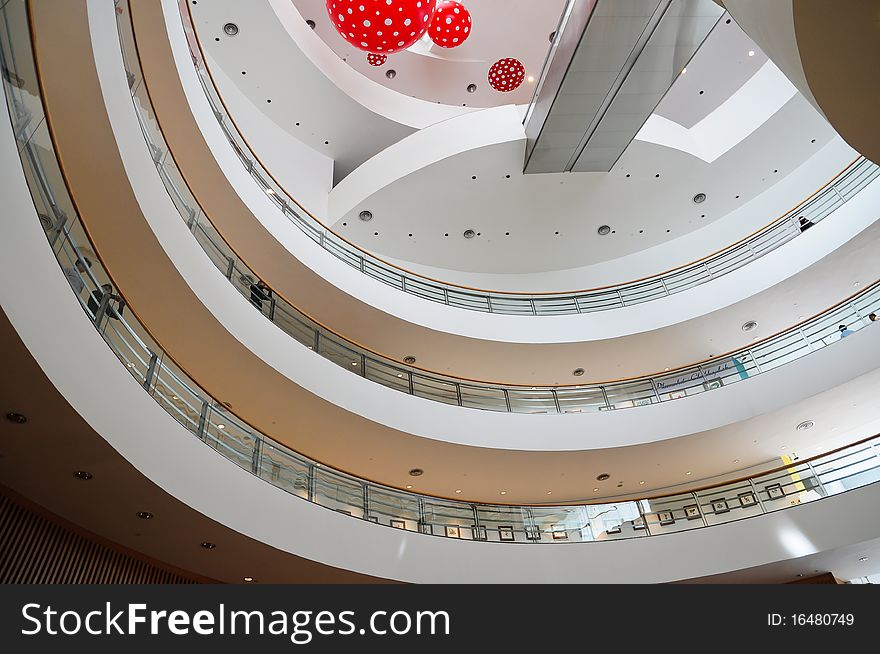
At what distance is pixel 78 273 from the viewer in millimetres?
4484

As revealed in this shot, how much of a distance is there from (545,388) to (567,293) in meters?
2.72

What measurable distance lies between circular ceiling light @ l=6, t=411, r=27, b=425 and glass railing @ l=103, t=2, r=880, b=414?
137 inches

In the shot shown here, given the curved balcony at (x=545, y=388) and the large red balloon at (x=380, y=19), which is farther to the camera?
the curved balcony at (x=545, y=388)

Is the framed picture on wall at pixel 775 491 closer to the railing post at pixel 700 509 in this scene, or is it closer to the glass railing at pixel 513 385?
the railing post at pixel 700 509

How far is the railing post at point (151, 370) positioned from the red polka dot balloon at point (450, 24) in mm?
8569

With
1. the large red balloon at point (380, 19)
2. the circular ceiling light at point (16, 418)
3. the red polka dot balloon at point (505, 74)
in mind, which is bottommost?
the circular ceiling light at point (16, 418)

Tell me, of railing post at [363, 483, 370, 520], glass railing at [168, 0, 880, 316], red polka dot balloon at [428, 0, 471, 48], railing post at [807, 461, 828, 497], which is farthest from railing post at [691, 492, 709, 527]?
red polka dot balloon at [428, 0, 471, 48]

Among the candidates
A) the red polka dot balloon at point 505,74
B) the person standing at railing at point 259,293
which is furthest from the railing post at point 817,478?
the red polka dot balloon at point 505,74

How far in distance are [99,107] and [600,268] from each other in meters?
11.0

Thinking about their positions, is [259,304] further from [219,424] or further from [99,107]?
[99,107]

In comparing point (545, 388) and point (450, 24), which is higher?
point (450, 24)

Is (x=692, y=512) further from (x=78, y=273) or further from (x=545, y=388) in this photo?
(x=78, y=273)

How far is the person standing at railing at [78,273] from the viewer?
169 inches

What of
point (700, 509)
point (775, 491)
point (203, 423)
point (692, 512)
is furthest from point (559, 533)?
point (203, 423)
